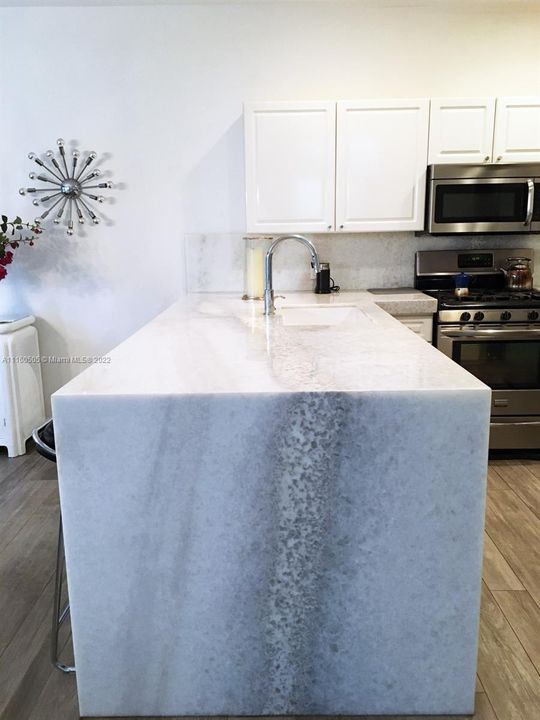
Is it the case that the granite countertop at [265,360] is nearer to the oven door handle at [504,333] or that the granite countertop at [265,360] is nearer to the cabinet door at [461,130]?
the oven door handle at [504,333]

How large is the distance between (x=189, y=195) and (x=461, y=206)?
169 cm

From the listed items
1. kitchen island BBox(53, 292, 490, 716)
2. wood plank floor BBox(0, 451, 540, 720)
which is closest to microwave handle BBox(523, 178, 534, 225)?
wood plank floor BBox(0, 451, 540, 720)

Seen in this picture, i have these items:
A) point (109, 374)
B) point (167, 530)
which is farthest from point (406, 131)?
point (167, 530)

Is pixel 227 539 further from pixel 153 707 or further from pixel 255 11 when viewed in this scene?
pixel 255 11

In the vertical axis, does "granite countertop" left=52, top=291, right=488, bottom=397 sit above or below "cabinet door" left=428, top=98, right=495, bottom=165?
below

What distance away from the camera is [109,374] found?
1.72 meters

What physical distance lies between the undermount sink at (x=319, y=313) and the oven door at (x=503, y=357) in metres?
0.66

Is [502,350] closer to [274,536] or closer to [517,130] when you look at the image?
[517,130]

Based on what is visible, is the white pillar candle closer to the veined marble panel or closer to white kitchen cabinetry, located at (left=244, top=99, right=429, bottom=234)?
white kitchen cabinetry, located at (left=244, top=99, right=429, bottom=234)

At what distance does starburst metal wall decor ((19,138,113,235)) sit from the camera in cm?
383

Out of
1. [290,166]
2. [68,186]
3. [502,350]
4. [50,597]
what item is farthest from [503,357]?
[68,186]

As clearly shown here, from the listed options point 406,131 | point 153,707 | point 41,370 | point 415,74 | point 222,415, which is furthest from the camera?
point 41,370

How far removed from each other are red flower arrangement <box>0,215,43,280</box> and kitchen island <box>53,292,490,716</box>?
2.26 m

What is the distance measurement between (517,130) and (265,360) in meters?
2.59
